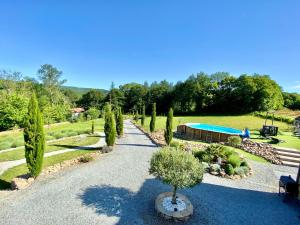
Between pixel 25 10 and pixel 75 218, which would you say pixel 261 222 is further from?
Answer: pixel 25 10

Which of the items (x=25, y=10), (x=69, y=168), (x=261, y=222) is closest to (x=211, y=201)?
(x=261, y=222)

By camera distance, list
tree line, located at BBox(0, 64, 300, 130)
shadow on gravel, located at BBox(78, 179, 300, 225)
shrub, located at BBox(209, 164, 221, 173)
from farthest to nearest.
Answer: tree line, located at BBox(0, 64, 300, 130)
shrub, located at BBox(209, 164, 221, 173)
shadow on gravel, located at BBox(78, 179, 300, 225)

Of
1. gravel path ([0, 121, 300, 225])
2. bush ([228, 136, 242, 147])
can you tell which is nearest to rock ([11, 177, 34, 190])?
gravel path ([0, 121, 300, 225])

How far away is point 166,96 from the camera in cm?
6244

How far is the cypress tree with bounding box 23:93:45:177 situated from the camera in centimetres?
876

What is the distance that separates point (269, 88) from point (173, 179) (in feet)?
155

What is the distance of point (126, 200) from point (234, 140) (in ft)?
38.9

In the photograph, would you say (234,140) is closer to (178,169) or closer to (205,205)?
(205,205)

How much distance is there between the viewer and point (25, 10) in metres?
16.6

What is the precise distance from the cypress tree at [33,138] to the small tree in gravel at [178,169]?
5.89 meters

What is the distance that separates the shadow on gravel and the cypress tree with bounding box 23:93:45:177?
2855 mm

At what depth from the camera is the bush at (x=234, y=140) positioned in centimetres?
1609

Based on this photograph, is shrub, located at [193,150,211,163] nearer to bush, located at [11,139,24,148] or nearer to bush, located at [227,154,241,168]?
bush, located at [227,154,241,168]

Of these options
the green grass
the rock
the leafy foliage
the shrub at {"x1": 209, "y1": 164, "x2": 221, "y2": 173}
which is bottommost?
the rock
